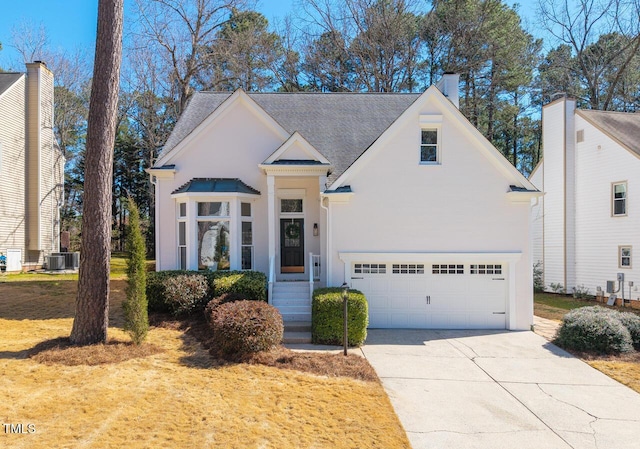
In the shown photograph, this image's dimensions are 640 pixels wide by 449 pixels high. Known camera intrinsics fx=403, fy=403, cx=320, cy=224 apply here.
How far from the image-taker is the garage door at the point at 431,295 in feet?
39.1

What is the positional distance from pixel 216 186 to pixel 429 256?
277 inches

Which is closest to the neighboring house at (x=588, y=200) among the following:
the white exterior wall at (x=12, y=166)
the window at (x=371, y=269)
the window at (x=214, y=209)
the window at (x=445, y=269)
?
the window at (x=445, y=269)

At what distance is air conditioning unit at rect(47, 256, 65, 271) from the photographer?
20141 millimetres

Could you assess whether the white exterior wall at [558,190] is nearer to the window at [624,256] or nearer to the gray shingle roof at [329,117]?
the window at [624,256]

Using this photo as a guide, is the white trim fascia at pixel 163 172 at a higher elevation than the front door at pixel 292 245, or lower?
higher

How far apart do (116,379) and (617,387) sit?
30.2 ft

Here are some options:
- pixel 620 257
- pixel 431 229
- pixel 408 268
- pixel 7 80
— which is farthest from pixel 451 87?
pixel 7 80

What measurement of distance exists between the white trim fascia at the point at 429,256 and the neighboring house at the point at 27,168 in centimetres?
→ 1711

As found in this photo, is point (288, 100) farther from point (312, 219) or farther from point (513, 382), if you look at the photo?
point (513, 382)

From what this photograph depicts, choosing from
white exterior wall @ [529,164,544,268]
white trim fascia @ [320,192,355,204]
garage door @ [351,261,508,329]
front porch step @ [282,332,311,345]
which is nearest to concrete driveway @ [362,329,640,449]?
garage door @ [351,261,508,329]

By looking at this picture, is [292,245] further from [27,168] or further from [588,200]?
[27,168]

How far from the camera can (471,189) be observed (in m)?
12.0

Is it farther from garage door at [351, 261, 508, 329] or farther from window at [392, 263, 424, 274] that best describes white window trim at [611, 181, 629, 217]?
window at [392, 263, 424, 274]

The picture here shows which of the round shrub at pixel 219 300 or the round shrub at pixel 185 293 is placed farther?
the round shrub at pixel 185 293
